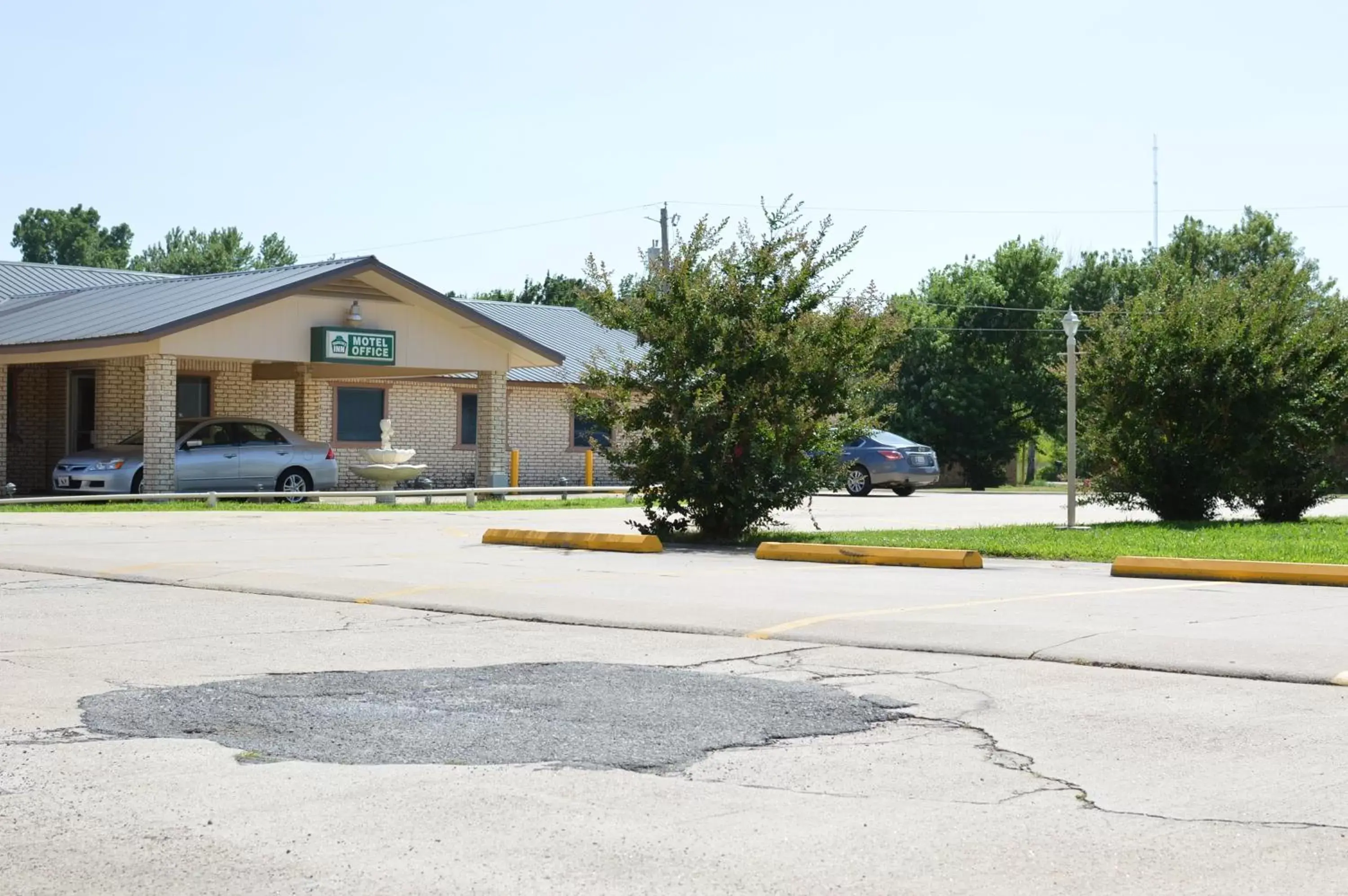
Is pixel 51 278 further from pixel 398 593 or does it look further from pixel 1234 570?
pixel 1234 570

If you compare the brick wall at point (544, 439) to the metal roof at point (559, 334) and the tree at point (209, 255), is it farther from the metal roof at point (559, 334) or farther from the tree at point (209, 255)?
the tree at point (209, 255)

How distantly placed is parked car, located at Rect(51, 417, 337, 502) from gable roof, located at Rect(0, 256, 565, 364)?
7.39ft

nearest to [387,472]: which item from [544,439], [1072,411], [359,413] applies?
[359,413]

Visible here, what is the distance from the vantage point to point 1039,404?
50812 mm

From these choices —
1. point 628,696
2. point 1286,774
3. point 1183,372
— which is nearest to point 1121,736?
point 1286,774

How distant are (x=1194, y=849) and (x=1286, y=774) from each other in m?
1.32

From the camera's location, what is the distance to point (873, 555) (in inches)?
627

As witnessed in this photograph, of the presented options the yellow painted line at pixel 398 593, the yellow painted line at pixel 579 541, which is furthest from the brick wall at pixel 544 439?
the yellow painted line at pixel 398 593

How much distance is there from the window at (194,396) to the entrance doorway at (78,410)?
71.5 inches

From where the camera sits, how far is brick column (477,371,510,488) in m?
32.2

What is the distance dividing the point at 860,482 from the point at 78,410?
54.4ft

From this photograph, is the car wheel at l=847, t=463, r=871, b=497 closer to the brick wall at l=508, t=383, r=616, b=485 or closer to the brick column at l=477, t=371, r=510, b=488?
the brick wall at l=508, t=383, r=616, b=485

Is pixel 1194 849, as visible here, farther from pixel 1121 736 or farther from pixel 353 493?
pixel 353 493

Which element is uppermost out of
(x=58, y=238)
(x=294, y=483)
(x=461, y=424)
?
(x=58, y=238)
